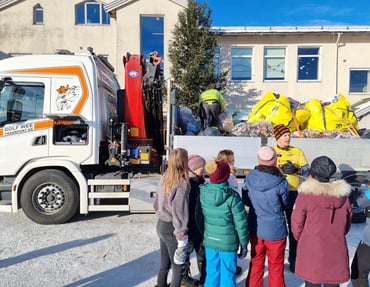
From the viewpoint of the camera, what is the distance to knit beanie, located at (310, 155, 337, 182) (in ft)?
8.14

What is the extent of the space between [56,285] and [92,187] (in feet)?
6.41

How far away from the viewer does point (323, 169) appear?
2.50m

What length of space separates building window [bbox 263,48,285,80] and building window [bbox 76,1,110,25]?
27.6 ft

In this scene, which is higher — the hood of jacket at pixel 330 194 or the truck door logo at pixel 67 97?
the truck door logo at pixel 67 97

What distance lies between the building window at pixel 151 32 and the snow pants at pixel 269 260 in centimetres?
1356

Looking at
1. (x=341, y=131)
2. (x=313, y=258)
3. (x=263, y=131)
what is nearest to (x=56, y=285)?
(x=313, y=258)

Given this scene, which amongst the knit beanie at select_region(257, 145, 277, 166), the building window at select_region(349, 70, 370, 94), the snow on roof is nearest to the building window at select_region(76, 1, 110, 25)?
the snow on roof

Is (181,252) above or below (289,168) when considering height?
below

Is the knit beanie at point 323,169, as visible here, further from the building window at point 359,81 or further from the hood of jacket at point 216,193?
the building window at point 359,81

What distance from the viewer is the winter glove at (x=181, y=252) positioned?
9.18 ft

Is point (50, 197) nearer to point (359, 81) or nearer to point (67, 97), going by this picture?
point (67, 97)

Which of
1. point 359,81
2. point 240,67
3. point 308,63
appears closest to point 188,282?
point 240,67

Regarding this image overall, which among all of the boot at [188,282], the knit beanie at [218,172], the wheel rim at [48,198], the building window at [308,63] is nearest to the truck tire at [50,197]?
the wheel rim at [48,198]

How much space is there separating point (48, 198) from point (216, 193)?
11.4ft
